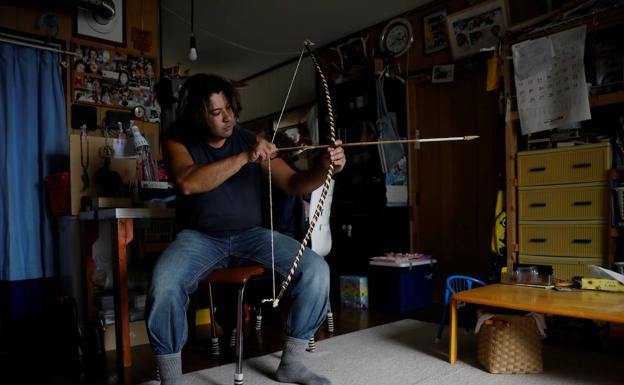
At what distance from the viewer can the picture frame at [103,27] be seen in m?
3.40

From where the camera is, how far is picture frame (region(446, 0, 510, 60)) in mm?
3487


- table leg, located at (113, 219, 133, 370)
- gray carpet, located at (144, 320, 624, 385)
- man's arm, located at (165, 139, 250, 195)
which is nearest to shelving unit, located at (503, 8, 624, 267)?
gray carpet, located at (144, 320, 624, 385)

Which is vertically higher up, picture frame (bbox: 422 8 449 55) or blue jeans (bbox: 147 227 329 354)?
picture frame (bbox: 422 8 449 55)

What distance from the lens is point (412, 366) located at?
202cm

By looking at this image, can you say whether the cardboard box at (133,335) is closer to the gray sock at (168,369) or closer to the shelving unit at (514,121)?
the gray sock at (168,369)

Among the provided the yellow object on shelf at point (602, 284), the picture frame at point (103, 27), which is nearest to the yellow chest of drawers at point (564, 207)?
the yellow object on shelf at point (602, 284)

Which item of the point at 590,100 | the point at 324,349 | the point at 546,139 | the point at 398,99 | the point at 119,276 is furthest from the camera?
the point at 398,99

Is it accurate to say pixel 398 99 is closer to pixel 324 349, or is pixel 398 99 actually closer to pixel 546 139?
pixel 546 139

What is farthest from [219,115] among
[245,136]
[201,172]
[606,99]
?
[606,99]

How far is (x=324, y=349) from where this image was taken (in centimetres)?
234

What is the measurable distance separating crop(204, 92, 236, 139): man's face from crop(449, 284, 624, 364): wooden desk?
123cm

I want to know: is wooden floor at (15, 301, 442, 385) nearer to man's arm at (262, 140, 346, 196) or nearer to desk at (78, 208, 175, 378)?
desk at (78, 208, 175, 378)

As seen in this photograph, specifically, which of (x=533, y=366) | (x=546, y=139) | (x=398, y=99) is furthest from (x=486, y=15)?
(x=533, y=366)

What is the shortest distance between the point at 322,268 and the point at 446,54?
2.79 metres
